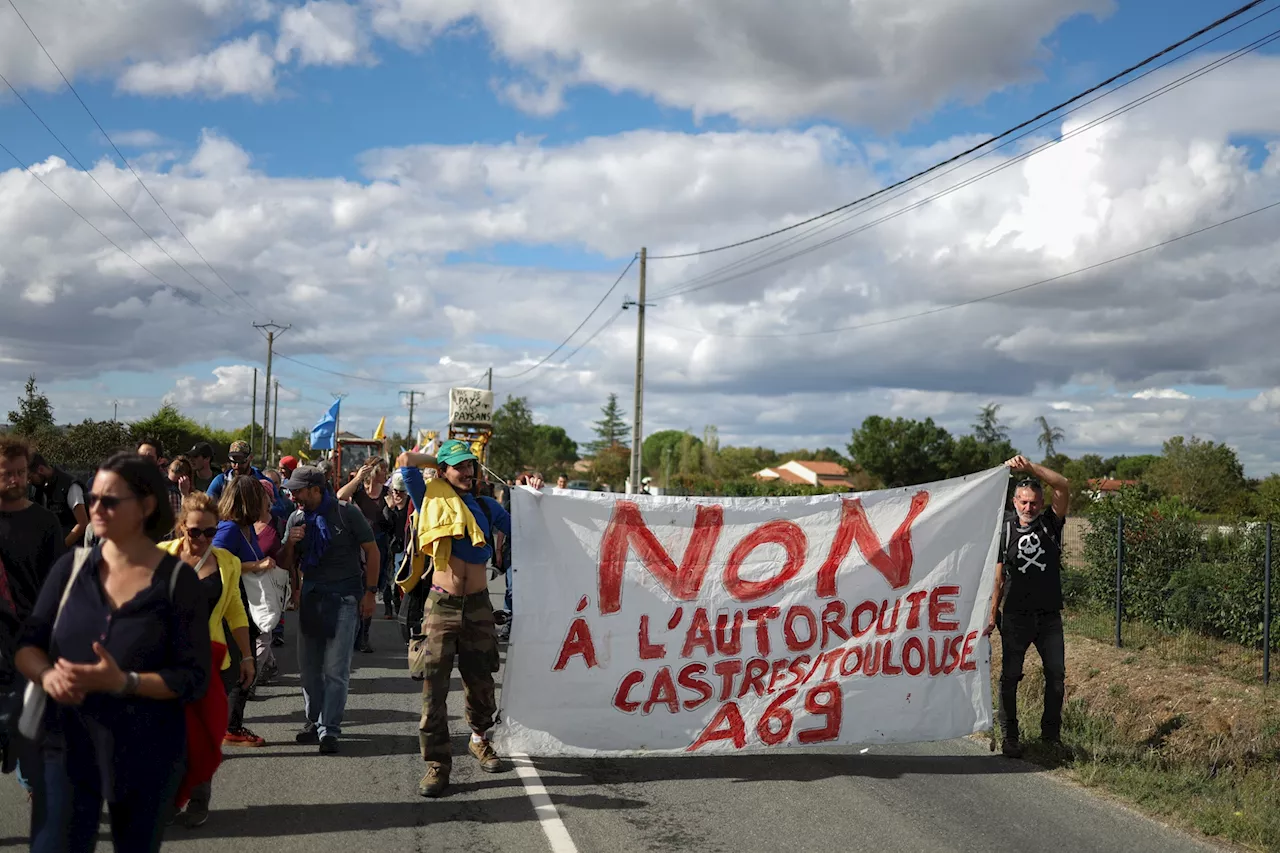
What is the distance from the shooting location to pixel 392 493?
40.5 ft

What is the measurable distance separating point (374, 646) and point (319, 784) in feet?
19.5

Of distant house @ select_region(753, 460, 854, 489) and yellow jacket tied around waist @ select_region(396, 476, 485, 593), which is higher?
distant house @ select_region(753, 460, 854, 489)

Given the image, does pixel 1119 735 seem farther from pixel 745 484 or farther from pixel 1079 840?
pixel 745 484

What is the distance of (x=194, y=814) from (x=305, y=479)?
240 centimetres

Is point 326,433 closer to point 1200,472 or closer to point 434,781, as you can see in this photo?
point 434,781

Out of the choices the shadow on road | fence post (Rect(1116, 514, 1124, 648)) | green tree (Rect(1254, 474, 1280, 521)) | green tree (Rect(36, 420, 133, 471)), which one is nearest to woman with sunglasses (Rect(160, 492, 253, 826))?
the shadow on road

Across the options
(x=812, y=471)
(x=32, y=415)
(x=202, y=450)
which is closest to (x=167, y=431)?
(x=32, y=415)

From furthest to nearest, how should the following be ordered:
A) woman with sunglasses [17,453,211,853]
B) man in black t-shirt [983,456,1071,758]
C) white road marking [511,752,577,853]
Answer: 1. man in black t-shirt [983,456,1071,758]
2. white road marking [511,752,577,853]
3. woman with sunglasses [17,453,211,853]

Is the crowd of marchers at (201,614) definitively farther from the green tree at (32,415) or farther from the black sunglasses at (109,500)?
the green tree at (32,415)

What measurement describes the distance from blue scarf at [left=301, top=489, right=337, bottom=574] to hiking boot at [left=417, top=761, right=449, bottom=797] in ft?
5.61

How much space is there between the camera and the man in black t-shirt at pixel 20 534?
5.37 metres

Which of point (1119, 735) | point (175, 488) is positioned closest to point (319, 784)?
point (175, 488)

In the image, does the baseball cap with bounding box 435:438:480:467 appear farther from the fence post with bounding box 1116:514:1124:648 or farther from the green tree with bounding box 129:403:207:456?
the green tree with bounding box 129:403:207:456

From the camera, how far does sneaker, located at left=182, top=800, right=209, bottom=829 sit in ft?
18.1
